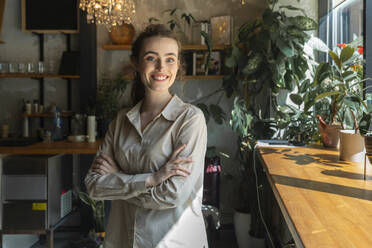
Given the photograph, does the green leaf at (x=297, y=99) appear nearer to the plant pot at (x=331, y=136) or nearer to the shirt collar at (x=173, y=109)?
the plant pot at (x=331, y=136)

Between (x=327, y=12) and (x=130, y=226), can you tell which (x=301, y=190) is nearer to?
(x=130, y=226)

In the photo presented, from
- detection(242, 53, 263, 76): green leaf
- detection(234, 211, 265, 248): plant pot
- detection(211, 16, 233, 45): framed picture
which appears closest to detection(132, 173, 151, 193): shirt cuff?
detection(242, 53, 263, 76): green leaf

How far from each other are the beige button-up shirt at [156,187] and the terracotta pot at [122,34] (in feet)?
8.22

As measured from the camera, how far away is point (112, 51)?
13.8 feet

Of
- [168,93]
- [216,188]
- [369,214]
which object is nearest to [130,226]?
[168,93]

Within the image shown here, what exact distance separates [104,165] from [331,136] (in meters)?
1.36

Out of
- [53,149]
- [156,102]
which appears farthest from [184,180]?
[53,149]

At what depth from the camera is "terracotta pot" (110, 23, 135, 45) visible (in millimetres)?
3973

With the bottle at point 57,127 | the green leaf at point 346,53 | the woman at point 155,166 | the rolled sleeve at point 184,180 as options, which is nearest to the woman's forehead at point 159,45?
the woman at point 155,166

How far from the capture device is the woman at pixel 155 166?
4.85 feet

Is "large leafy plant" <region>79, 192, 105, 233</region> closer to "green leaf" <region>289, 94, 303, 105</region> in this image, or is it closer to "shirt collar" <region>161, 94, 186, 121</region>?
"green leaf" <region>289, 94, 303, 105</region>

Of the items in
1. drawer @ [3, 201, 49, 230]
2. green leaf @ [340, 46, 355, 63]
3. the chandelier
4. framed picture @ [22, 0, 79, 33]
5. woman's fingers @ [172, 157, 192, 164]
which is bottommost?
drawer @ [3, 201, 49, 230]

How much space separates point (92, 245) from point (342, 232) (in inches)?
120

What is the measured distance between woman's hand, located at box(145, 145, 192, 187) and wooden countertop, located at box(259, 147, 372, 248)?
360mm
